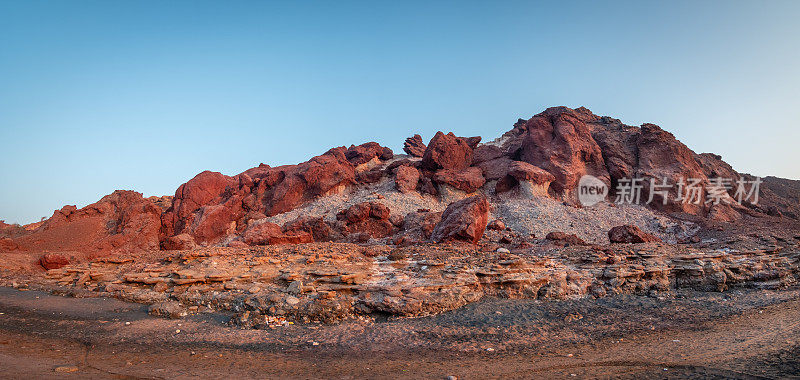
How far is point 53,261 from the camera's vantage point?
55.3 ft

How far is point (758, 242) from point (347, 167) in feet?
86.7

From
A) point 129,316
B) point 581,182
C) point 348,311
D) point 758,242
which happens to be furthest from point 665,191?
point 129,316

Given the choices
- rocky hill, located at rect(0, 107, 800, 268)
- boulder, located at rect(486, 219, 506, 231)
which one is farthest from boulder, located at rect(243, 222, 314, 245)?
boulder, located at rect(486, 219, 506, 231)

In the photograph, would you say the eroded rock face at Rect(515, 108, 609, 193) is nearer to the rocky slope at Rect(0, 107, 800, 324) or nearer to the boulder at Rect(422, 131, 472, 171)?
the rocky slope at Rect(0, 107, 800, 324)

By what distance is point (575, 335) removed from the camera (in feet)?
29.9

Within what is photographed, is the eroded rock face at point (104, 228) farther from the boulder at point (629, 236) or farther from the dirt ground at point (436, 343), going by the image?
the boulder at point (629, 236)

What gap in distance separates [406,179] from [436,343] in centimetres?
2099

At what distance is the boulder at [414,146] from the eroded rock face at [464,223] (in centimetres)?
2878

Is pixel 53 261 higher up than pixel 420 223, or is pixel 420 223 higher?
pixel 420 223

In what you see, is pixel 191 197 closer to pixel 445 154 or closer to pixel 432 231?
pixel 432 231

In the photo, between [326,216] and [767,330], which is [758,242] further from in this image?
[326,216]

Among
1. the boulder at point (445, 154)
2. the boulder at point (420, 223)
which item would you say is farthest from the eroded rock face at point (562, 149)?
the boulder at point (420, 223)

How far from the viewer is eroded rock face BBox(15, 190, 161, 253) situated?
21.8 metres

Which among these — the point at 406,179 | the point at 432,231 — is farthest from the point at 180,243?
the point at 406,179
